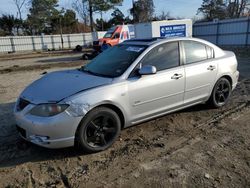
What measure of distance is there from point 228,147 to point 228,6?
5736 cm

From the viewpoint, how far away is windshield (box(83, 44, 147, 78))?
4.32m

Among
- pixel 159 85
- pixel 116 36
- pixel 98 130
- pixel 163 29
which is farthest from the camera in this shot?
pixel 116 36

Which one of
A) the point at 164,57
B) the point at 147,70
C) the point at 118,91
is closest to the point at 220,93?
the point at 164,57

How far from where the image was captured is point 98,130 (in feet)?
12.7

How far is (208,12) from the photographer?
206 ft

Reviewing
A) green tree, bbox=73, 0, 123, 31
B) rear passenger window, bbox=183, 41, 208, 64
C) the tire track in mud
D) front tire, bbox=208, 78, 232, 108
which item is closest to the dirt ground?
the tire track in mud

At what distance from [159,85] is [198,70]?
106 centimetres

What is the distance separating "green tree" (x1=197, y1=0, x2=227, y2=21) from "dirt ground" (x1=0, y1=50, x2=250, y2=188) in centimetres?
5899

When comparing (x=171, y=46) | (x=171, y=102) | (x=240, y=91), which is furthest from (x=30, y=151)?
(x=240, y=91)

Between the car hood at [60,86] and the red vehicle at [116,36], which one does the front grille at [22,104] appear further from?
the red vehicle at [116,36]

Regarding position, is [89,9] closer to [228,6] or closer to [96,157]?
[228,6]

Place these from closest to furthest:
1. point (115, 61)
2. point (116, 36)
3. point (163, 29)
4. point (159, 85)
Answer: point (159, 85) < point (115, 61) < point (163, 29) < point (116, 36)

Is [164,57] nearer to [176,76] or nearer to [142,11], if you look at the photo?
[176,76]

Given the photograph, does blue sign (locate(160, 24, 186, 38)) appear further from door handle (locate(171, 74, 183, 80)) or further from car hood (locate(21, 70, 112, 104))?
car hood (locate(21, 70, 112, 104))
